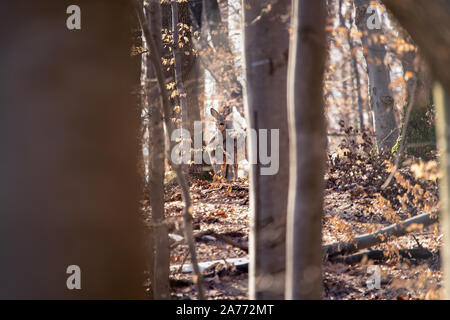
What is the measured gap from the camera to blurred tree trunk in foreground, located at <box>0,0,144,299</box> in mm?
3441

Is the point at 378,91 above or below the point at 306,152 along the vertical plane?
above

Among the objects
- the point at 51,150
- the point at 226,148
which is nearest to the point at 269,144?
the point at 51,150

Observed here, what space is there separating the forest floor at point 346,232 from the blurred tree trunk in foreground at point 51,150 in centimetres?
81

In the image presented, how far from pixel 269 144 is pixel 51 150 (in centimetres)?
176

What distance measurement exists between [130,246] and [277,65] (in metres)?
2.06

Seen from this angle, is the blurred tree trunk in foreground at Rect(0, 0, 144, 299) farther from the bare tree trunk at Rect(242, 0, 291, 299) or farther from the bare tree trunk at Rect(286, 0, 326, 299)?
the bare tree trunk at Rect(286, 0, 326, 299)

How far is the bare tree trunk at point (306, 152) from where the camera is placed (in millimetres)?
2912

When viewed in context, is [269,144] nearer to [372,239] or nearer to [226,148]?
[372,239]

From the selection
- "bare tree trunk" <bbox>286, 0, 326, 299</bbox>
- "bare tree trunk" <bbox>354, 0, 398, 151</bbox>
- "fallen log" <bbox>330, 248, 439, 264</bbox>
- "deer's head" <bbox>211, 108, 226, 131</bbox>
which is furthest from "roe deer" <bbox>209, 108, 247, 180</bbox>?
"bare tree trunk" <bbox>286, 0, 326, 299</bbox>

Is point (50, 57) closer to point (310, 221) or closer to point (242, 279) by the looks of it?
point (310, 221)

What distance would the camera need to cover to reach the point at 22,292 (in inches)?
137

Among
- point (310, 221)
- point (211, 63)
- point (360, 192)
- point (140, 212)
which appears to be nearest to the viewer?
point (310, 221)

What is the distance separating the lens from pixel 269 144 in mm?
3527
